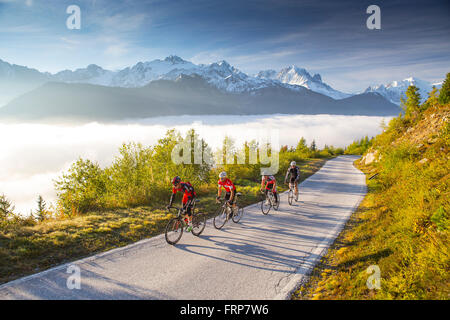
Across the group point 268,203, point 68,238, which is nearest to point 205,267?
point 68,238

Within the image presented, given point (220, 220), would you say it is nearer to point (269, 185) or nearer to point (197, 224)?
point (197, 224)

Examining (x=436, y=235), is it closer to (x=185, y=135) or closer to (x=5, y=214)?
Result: (x=185, y=135)

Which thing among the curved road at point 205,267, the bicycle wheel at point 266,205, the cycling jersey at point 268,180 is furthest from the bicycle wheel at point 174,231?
the cycling jersey at point 268,180

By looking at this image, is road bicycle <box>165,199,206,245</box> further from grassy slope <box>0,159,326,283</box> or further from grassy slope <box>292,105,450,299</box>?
grassy slope <box>292,105,450,299</box>

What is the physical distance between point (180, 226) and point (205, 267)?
7.55ft

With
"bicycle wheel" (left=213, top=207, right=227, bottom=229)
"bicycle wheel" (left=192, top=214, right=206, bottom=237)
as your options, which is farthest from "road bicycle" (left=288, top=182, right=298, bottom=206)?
"bicycle wheel" (left=192, top=214, right=206, bottom=237)

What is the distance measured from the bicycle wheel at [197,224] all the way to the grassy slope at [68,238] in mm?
1419

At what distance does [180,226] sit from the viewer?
27.1 ft

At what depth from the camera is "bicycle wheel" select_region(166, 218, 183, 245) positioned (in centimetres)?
779

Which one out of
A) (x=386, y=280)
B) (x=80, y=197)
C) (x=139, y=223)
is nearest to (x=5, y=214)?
(x=80, y=197)

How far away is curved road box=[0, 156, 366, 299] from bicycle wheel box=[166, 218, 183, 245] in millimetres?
205

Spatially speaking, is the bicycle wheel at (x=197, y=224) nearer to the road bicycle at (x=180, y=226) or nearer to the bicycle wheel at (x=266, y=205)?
the road bicycle at (x=180, y=226)

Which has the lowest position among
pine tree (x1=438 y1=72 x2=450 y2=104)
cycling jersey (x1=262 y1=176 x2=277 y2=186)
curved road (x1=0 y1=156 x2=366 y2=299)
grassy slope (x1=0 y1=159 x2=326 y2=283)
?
curved road (x1=0 y1=156 x2=366 y2=299)
